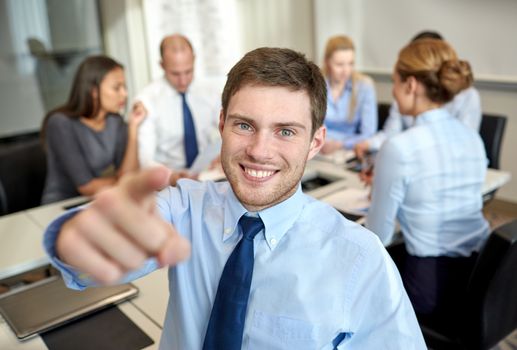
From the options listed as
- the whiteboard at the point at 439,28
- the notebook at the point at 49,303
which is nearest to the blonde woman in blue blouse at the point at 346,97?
the whiteboard at the point at 439,28

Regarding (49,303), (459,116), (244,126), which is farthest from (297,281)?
(459,116)

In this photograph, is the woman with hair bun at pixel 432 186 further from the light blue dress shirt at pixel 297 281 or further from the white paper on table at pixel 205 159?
the white paper on table at pixel 205 159

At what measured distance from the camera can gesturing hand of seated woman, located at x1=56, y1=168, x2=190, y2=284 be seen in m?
0.53

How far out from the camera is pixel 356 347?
110 centimetres

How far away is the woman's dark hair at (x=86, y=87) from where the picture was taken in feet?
8.04

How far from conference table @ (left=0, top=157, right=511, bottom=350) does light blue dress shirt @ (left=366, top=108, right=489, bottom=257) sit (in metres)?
0.26

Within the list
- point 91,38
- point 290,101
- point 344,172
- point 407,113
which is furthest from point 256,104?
point 91,38

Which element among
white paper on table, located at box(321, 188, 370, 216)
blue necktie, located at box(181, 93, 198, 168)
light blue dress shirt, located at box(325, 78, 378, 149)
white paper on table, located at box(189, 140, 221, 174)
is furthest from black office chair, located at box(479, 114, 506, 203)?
blue necktie, located at box(181, 93, 198, 168)

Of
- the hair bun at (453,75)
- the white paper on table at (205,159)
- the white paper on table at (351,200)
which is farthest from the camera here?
A: the white paper on table at (205,159)

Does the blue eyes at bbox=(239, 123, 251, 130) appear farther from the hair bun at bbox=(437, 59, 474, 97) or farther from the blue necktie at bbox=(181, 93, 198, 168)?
the blue necktie at bbox=(181, 93, 198, 168)

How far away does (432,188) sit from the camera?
6.12 ft

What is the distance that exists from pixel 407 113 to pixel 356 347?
1.18 m

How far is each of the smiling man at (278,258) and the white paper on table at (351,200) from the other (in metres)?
0.97

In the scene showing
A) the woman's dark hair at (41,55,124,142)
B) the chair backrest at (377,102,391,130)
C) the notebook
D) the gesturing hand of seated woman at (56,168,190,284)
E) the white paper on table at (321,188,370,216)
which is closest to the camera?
the gesturing hand of seated woman at (56,168,190,284)
